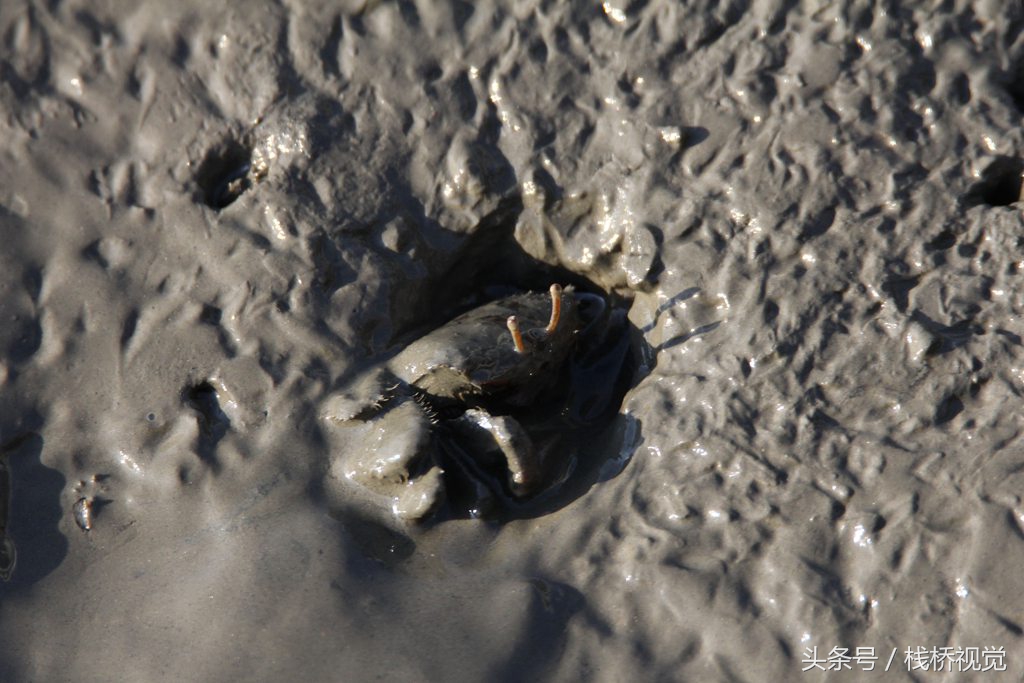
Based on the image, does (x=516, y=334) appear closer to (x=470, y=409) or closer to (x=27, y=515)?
(x=470, y=409)

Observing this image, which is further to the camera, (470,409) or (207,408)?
(470,409)

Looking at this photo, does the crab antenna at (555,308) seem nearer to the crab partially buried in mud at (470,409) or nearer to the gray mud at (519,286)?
the crab partially buried in mud at (470,409)

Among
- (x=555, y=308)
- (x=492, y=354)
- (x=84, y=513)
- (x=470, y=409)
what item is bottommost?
(x=470, y=409)

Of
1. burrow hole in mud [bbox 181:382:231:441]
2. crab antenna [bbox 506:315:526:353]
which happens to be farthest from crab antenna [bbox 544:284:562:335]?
burrow hole in mud [bbox 181:382:231:441]

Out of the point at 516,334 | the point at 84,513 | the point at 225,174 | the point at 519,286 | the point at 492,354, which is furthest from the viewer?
the point at 519,286

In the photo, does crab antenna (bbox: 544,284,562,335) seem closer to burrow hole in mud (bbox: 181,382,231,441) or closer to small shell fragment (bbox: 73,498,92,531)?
burrow hole in mud (bbox: 181,382,231,441)

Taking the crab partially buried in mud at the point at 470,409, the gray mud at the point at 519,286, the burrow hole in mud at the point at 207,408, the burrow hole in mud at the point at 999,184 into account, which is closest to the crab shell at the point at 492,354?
the crab partially buried in mud at the point at 470,409

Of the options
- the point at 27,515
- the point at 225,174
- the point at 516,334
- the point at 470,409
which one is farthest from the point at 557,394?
the point at 27,515
